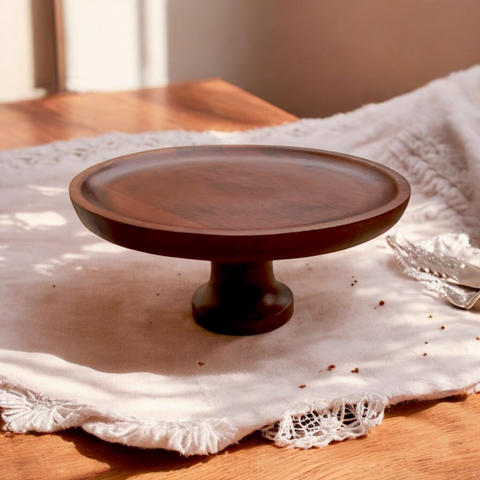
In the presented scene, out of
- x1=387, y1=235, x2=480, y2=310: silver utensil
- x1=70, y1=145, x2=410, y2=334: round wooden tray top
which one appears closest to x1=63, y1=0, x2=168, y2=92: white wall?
x1=70, y1=145, x2=410, y2=334: round wooden tray top

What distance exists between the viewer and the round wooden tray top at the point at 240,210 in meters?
0.83

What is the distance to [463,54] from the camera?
2.16 meters

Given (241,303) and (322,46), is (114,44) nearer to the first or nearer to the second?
(322,46)

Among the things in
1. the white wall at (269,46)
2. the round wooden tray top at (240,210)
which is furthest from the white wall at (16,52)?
the round wooden tray top at (240,210)

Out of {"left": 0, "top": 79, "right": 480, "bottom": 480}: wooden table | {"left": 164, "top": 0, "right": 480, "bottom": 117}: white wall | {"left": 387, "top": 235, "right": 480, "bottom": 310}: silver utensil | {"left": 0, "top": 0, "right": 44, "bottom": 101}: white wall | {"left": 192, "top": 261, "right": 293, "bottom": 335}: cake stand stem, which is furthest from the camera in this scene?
{"left": 0, "top": 0, "right": 44, "bottom": 101}: white wall

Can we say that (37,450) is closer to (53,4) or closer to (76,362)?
(76,362)

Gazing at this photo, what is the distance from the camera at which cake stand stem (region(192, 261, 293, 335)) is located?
3.23 feet

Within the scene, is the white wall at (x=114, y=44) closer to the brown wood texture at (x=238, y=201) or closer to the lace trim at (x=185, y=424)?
the brown wood texture at (x=238, y=201)

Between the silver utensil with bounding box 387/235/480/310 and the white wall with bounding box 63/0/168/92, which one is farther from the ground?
the white wall with bounding box 63/0/168/92

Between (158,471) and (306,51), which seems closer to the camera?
(158,471)

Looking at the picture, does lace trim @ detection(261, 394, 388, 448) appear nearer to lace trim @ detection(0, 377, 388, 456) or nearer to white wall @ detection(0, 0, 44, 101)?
lace trim @ detection(0, 377, 388, 456)

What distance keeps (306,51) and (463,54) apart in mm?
735

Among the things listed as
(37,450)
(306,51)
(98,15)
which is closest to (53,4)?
(98,15)

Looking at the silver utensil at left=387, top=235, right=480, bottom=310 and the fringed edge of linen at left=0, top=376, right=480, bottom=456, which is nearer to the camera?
the fringed edge of linen at left=0, top=376, right=480, bottom=456
